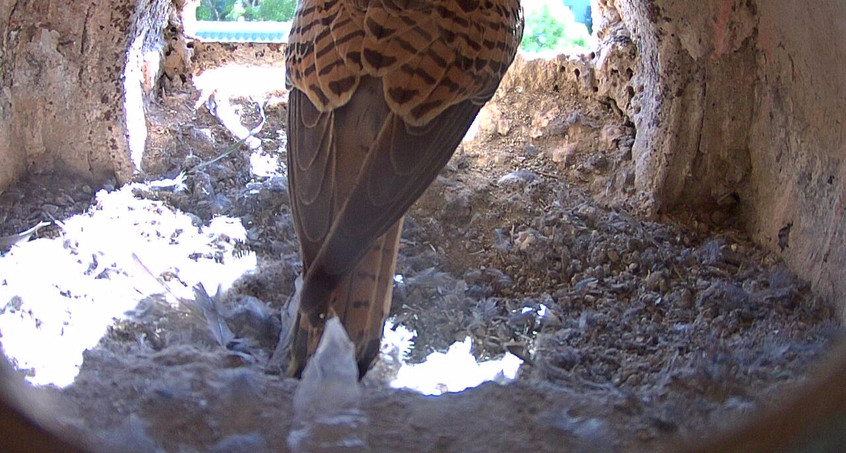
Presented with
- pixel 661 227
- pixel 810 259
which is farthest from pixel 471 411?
pixel 661 227

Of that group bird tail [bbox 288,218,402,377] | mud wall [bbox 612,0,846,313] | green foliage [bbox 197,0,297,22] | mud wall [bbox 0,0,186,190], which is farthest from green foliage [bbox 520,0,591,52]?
bird tail [bbox 288,218,402,377]

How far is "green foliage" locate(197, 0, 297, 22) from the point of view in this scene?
167 inches

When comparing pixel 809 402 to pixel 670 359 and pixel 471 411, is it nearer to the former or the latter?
pixel 471 411

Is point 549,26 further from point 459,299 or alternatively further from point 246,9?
point 459,299

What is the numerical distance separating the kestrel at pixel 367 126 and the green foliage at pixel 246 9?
247cm

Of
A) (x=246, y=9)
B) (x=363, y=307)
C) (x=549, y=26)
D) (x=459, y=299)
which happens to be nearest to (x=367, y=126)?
(x=363, y=307)

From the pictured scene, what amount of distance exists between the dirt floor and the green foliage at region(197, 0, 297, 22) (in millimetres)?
1480

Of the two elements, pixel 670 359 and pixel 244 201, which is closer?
pixel 670 359

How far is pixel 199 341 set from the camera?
5.12 ft

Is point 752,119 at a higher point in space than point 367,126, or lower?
higher

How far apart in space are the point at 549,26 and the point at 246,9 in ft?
6.82

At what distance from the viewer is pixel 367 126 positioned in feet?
5.15

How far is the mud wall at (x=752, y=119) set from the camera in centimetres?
162

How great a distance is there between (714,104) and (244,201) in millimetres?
1502
